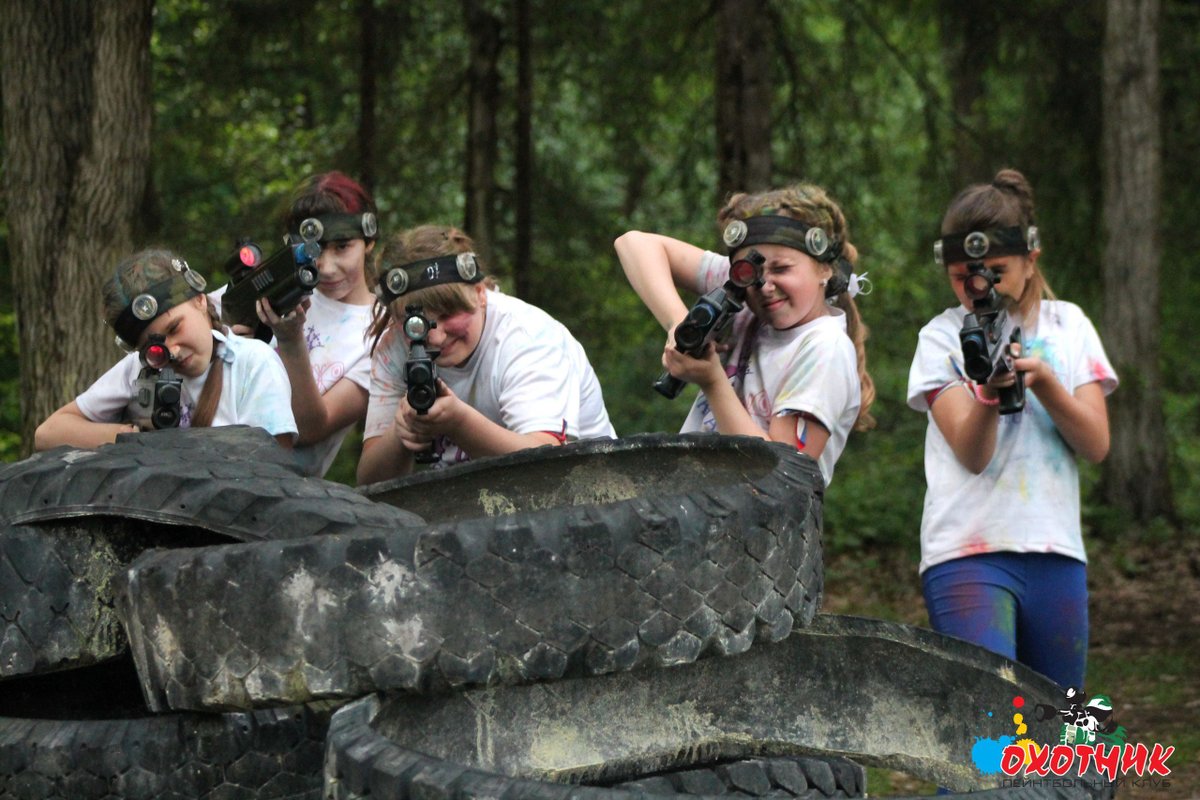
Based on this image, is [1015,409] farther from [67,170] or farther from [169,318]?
[67,170]

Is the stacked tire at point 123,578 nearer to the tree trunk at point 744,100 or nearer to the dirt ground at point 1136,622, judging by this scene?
the dirt ground at point 1136,622

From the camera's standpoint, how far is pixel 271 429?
13.8ft

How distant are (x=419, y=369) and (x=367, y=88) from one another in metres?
8.26

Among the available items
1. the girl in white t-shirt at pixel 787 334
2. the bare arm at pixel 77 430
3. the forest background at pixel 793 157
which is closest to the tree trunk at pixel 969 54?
the forest background at pixel 793 157

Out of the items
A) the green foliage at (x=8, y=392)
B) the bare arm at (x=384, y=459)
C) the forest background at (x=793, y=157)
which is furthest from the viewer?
the green foliage at (x=8, y=392)

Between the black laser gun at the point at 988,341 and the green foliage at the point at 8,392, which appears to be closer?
the black laser gun at the point at 988,341

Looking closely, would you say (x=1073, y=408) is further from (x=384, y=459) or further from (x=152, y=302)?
(x=152, y=302)

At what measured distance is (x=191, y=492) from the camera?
328 cm

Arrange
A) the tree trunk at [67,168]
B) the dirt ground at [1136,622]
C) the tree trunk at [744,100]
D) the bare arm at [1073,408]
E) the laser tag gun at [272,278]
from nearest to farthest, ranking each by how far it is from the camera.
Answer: the bare arm at [1073,408] < the laser tag gun at [272,278] < the dirt ground at [1136,622] < the tree trunk at [67,168] < the tree trunk at [744,100]

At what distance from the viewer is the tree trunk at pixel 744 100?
9.38m

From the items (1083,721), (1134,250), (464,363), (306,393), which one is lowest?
(1083,721)

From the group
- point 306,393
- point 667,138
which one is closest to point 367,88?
point 667,138

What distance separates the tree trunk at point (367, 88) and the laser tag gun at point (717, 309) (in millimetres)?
7884

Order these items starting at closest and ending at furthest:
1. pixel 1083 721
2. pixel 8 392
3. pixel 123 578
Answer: pixel 123 578, pixel 1083 721, pixel 8 392
